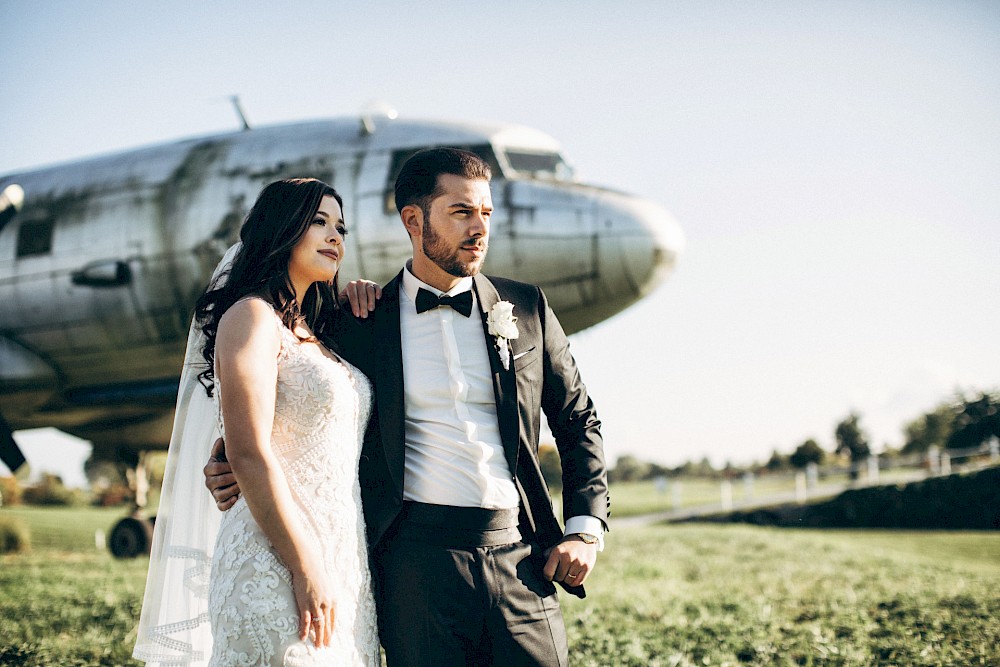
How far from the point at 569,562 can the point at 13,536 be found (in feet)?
54.6

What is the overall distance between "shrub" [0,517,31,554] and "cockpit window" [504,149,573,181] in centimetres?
1303

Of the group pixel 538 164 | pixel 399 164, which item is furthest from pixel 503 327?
pixel 538 164

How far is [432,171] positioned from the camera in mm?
2449

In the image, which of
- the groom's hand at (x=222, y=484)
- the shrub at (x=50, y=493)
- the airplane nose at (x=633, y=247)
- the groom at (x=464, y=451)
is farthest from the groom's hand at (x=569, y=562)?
the shrub at (x=50, y=493)

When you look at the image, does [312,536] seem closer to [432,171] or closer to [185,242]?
[432,171]

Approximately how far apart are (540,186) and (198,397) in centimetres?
547

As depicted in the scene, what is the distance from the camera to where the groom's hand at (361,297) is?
262 centimetres

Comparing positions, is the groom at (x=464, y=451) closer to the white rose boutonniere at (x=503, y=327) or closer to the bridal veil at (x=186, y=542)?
the white rose boutonniere at (x=503, y=327)

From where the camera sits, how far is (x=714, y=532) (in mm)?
13172

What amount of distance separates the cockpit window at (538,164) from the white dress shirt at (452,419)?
600 cm

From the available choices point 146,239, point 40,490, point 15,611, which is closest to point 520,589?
point 15,611

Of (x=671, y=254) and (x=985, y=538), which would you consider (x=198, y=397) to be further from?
(x=985, y=538)

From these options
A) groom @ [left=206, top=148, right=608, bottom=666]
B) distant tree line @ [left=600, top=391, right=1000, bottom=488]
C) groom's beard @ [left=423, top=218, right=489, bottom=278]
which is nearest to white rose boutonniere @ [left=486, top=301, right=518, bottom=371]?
groom @ [left=206, top=148, right=608, bottom=666]

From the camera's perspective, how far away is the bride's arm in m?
2.04
